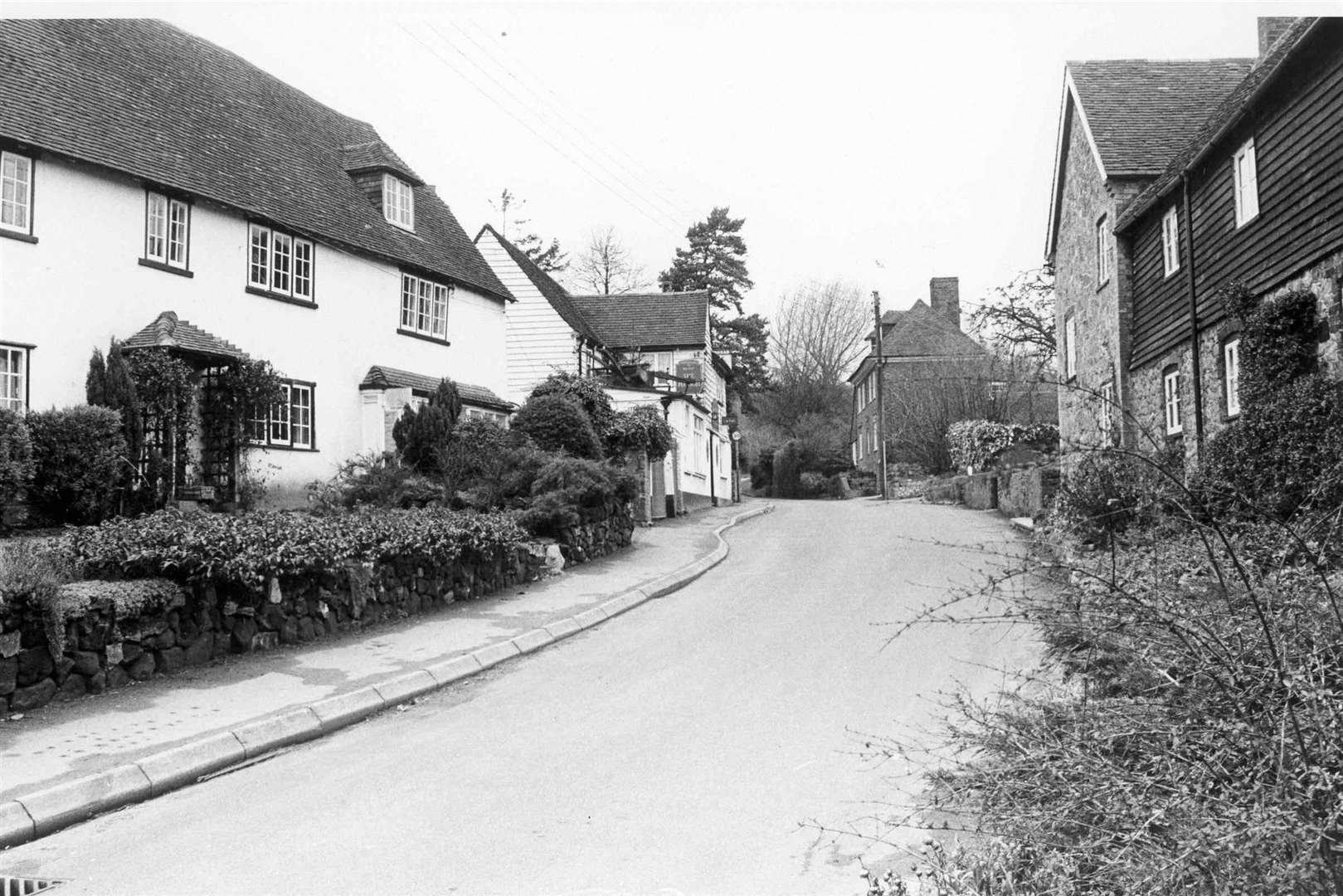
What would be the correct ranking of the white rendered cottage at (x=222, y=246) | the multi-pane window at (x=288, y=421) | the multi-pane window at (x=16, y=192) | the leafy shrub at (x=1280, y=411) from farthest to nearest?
the multi-pane window at (x=288, y=421) → the white rendered cottage at (x=222, y=246) → the multi-pane window at (x=16, y=192) → the leafy shrub at (x=1280, y=411)

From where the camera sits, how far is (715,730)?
7.80 m

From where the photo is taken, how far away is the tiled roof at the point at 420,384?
22.2 meters

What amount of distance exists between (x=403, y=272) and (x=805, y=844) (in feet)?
67.8

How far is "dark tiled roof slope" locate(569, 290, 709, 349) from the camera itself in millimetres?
39406

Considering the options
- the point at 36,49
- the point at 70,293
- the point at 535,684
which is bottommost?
the point at 535,684

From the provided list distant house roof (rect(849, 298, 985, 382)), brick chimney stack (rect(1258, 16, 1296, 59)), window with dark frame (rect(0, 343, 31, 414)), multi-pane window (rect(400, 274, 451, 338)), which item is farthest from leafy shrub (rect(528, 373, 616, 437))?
distant house roof (rect(849, 298, 985, 382))

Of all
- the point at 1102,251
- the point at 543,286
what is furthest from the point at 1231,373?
the point at 543,286

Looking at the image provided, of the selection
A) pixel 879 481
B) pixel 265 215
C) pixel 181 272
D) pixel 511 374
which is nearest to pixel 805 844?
pixel 181 272

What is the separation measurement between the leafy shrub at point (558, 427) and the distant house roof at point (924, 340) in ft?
107

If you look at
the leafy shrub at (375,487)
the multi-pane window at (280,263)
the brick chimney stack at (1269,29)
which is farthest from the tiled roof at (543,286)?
the brick chimney stack at (1269,29)

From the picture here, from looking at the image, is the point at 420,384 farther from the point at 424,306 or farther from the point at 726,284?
the point at 726,284

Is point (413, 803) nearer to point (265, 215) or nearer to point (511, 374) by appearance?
point (265, 215)

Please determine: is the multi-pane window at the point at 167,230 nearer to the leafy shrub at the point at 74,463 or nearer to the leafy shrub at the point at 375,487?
the leafy shrub at the point at 74,463

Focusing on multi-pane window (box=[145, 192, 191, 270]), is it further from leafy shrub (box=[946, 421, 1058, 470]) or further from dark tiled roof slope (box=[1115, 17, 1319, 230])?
leafy shrub (box=[946, 421, 1058, 470])
